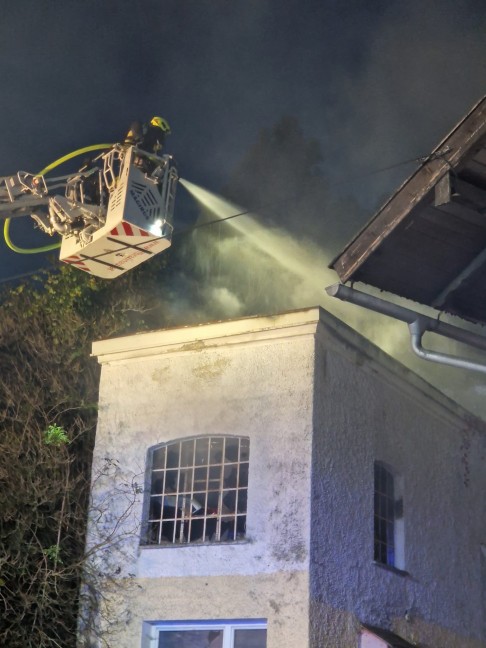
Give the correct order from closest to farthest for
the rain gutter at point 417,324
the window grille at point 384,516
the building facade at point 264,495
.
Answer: the rain gutter at point 417,324 → the building facade at point 264,495 → the window grille at point 384,516

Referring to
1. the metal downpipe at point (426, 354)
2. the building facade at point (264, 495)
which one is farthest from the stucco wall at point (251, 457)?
the metal downpipe at point (426, 354)

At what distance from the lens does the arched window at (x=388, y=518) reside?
38.2 ft

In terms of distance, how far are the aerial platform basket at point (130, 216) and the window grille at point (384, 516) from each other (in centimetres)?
420

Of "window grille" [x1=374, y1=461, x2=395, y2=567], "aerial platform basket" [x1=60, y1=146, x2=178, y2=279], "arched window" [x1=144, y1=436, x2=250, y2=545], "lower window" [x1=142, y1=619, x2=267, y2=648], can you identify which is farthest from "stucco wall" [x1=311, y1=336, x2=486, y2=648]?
"aerial platform basket" [x1=60, y1=146, x2=178, y2=279]

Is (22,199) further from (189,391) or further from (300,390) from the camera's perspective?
(300,390)

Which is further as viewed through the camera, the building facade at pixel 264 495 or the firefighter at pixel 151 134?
the firefighter at pixel 151 134

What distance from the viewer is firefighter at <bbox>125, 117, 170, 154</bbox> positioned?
36.1 ft

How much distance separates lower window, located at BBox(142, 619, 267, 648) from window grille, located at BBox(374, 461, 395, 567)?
6.94 ft

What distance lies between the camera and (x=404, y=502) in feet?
39.9

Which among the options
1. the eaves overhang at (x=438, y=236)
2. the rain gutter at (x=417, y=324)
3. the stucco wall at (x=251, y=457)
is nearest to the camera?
Answer: the eaves overhang at (x=438, y=236)

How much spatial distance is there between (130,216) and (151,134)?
4.74ft

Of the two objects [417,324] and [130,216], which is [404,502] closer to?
[130,216]

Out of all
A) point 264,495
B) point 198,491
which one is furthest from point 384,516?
point 198,491

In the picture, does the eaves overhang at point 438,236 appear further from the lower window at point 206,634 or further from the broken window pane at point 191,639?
the broken window pane at point 191,639
